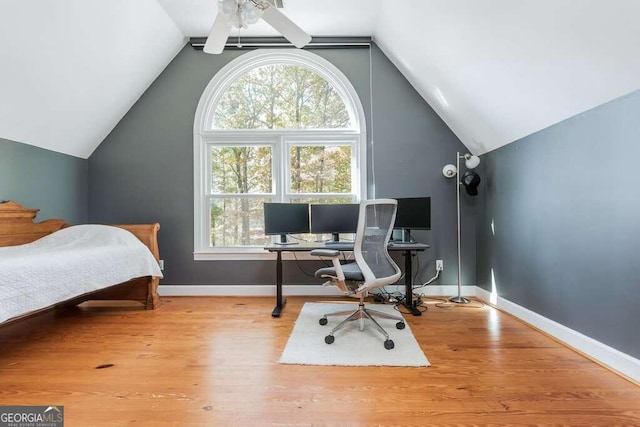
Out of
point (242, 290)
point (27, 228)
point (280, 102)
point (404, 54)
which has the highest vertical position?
point (404, 54)

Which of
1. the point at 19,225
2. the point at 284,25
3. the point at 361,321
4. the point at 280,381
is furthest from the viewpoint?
the point at 19,225

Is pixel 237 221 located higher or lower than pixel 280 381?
higher

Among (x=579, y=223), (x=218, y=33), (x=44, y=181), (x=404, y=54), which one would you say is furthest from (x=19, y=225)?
(x=579, y=223)

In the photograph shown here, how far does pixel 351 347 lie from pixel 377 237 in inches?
32.4

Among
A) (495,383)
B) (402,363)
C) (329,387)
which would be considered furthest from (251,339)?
(495,383)

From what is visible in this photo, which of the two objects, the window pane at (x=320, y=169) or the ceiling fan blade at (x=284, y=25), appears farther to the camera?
the window pane at (x=320, y=169)

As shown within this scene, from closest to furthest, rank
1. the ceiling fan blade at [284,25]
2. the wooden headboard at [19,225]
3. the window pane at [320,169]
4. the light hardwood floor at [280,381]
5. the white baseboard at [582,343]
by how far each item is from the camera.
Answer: the light hardwood floor at [280,381] < the white baseboard at [582,343] < the ceiling fan blade at [284,25] < the wooden headboard at [19,225] < the window pane at [320,169]

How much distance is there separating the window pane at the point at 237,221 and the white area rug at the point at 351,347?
53.6 inches

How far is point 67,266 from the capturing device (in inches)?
84.0

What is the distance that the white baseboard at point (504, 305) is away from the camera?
70.9 inches

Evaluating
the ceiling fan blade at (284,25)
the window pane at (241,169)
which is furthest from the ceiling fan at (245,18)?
the window pane at (241,169)

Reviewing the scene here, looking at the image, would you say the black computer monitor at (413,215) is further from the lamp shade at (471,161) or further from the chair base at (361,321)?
the chair base at (361,321)

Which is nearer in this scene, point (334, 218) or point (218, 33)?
point (218, 33)

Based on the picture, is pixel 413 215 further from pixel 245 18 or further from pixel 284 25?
pixel 245 18
